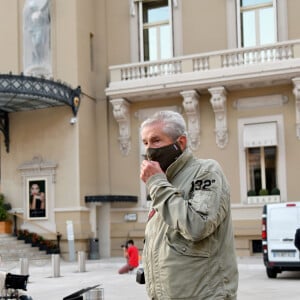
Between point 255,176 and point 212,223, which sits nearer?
point 212,223

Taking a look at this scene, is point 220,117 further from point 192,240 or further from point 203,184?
point 192,240

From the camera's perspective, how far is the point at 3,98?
70.8 ft

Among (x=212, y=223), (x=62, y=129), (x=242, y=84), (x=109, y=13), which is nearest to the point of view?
(x=212, y=223)

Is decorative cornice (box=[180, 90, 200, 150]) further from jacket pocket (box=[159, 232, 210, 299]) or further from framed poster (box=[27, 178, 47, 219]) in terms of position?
jacket pocket (box=[159, 232, 210, 299])

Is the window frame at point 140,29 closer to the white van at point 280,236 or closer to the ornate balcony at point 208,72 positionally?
the ornate balcony at point 208,72

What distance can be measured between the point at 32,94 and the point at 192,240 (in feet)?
60.7

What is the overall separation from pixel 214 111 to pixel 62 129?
5871 mm

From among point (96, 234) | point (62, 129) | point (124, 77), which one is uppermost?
point (124, 77)

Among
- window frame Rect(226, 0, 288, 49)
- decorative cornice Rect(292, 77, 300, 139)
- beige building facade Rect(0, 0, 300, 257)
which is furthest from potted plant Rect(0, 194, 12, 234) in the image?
decorative cornice Rect(292, 77, 300, 139)

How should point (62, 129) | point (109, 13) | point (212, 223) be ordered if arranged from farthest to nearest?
point (109, 13)
point (62, 129)
point (212, 223)

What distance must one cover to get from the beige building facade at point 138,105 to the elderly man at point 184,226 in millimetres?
18178

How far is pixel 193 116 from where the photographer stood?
22.2 meters

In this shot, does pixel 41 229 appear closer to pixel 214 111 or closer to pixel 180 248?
pixel 214 111

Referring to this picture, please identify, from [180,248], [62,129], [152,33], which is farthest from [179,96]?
[180,248]
